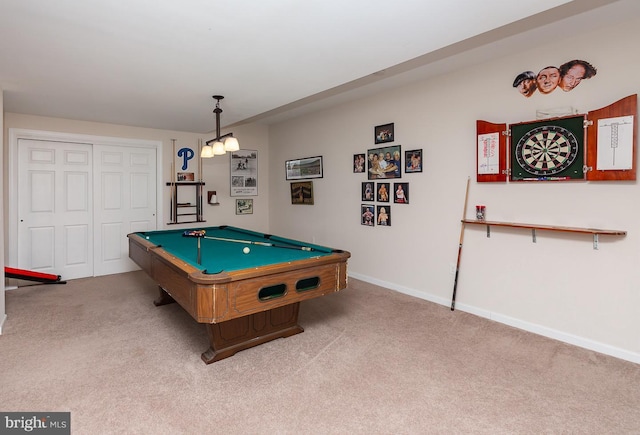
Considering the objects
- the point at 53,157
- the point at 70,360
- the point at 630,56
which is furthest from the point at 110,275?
the point at 630,56

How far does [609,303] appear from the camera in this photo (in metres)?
2.63

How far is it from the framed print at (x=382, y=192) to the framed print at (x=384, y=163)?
0.11m

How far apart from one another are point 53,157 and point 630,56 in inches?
244

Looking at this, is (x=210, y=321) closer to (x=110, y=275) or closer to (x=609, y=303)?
(x=609, y=303)

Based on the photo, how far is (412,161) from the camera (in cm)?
396

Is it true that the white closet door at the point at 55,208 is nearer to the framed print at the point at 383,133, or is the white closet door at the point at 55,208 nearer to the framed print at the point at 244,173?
the framed print at the point at 244,173

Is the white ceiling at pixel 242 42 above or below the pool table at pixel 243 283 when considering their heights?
above

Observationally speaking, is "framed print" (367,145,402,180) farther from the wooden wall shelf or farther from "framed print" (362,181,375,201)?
the wooden wall shelf

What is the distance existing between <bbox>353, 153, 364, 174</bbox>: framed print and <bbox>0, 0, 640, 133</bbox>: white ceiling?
105cm

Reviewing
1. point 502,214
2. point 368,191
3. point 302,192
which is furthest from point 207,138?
point 502,214

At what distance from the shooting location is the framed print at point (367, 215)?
14.6 feet

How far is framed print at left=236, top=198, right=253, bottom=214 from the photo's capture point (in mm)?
6109

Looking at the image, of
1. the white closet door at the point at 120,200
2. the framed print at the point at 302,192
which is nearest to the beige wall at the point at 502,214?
the framed print at the point at 302,192

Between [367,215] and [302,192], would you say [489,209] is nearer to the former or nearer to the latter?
[367,215]
